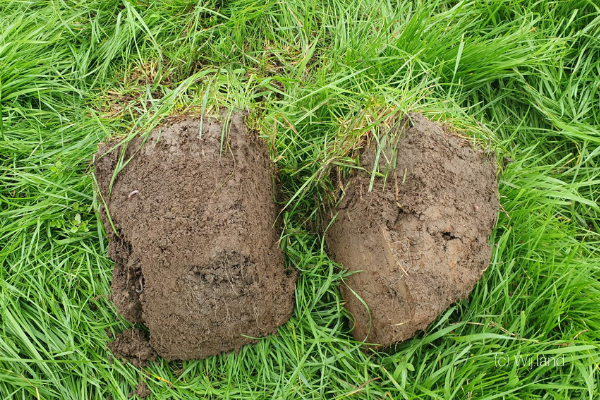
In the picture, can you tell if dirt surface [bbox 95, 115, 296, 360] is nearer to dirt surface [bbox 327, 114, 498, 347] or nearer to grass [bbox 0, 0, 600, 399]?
grass [bbox 0, 0, 600, 399]

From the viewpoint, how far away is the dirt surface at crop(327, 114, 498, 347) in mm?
1926

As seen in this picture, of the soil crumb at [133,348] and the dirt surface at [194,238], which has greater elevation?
the dirt surface at [194,238]

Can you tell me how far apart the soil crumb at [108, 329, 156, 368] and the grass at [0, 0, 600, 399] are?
58 mm

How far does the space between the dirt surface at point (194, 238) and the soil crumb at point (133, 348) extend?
0.06 metres

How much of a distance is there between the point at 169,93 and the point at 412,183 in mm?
1200

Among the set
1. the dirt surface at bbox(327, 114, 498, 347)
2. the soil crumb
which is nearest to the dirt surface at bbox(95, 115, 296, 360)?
the soil crumb

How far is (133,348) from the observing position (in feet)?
6.95

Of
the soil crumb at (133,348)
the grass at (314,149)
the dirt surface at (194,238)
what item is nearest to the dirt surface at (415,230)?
the grass at (314,149)

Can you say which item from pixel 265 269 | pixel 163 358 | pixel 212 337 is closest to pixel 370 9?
pixel 265 269

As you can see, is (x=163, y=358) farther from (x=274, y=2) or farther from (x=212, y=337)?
(x=274, y=2)

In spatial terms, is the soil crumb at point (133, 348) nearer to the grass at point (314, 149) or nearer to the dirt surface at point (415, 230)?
the grass at point (314, 149)

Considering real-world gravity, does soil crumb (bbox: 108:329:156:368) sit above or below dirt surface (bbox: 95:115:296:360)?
below

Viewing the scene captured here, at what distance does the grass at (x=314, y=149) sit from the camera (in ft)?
6.94

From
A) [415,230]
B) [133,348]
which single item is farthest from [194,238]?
[415,230]
